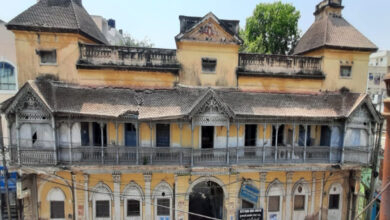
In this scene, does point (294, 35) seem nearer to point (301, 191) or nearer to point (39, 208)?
point (301, 191)

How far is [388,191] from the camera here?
684 centimetres

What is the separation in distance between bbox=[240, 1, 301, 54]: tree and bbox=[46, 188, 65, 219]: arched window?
22.4 m

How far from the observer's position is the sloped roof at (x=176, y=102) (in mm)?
12148

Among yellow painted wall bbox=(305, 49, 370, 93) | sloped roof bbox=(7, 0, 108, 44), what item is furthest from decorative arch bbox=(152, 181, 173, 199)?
yellow painted wall bbox=(305, 49, 370, 93)

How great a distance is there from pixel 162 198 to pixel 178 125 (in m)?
4.96

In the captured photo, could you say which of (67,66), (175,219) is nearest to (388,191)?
(175,219)

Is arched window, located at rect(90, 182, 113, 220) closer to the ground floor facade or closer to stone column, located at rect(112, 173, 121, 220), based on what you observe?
the ground floor facade

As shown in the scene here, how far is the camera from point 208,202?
17812 millimetres

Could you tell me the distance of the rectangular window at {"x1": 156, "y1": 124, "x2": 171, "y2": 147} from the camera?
45.6 ft

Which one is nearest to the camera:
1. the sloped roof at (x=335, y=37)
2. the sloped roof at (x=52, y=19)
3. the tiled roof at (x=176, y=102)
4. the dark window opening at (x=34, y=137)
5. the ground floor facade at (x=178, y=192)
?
the tiled roof at (x=176, y=102)

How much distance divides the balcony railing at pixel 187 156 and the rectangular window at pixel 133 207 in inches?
121

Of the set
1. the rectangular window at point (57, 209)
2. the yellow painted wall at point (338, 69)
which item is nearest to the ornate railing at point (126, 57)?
the rectangular window at point (57, 209)

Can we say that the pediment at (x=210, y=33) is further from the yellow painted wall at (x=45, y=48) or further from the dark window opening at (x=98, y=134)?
the dark window opening at (x=98, y=134)

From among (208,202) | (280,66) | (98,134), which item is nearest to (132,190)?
(98,134)
